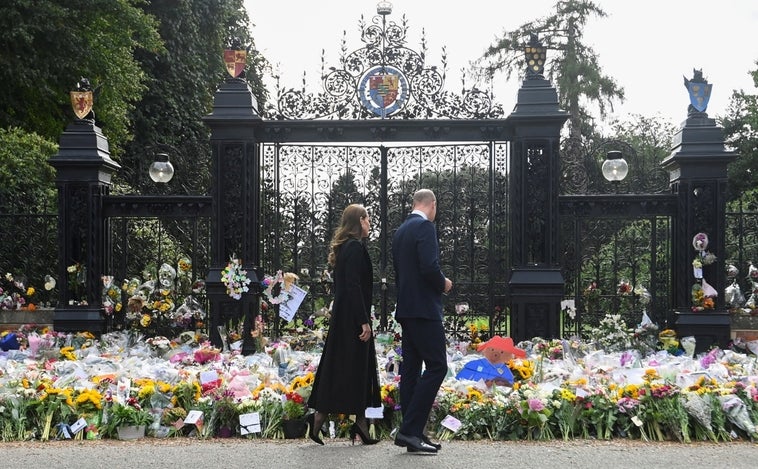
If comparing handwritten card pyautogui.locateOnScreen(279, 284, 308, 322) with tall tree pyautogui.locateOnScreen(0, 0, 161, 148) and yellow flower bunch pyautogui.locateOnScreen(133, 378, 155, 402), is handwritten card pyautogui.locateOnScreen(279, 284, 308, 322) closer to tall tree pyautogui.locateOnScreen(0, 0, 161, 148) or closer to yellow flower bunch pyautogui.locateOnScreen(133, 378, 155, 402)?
yellow flower bunch pyautogui.locateOnScreen(133, 378, 155, 402)

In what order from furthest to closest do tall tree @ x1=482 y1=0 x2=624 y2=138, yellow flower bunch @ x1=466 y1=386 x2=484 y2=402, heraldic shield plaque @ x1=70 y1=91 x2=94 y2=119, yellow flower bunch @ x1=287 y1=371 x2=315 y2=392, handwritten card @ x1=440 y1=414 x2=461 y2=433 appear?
1. tall tree @ x1=482 y1=0 x2=624 y2=138
2. heraldic shield plaque @ x1=70 y1=91 x2=94 y2=119
3. yellow flower bunch @ x1=287 y1=371 x2=315 y2=392
4. yellow flower bunch @ x1=466 y1=386 x2=484 y2=402
5. handwritten card @ x1=440 y1=414 x2=461 y2=433

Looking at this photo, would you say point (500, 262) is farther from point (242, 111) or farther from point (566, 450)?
point (566, 450)

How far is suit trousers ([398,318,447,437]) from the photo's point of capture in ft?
19.2

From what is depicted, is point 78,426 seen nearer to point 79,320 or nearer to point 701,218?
point 79,320

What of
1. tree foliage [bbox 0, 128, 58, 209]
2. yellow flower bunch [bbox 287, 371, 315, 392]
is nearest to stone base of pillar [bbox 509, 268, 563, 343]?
yellow flower bunch [bbox 287, 371, 315, 392]

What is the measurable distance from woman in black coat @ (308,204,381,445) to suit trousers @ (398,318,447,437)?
330 millimetres

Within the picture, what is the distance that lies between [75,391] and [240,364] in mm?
1904

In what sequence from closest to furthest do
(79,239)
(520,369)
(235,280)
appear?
(520,369) → (235,280) → (79,239)

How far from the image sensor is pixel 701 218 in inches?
392

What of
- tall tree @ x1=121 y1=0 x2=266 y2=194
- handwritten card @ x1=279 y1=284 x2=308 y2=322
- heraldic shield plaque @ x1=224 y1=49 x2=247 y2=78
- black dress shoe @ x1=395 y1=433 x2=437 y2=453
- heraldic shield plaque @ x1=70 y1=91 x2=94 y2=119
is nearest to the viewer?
black dress shoe @ x1=395 y1=433 x2=437 y2=453

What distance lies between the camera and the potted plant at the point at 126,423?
21.7ft

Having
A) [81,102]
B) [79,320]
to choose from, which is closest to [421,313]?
[79,320]

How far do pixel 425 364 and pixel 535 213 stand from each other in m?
4.48

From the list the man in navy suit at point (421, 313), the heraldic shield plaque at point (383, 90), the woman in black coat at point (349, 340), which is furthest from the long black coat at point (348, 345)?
the heraldic shield plaque at point (383, 90)
